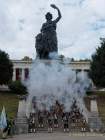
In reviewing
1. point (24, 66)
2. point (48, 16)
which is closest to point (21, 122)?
point (48, 16)

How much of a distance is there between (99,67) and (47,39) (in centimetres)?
2278

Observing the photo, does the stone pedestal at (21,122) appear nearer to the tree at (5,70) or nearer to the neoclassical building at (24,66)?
the tree at (5,70)

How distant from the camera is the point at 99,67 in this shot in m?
66.2

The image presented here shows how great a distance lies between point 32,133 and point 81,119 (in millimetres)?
5048

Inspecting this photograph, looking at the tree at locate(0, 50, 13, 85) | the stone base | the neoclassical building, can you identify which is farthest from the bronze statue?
the neoclassical building

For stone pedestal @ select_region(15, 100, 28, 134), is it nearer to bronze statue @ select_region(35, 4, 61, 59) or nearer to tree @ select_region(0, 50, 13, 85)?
bronze statue @ select_region(35, 4, 61, 59)

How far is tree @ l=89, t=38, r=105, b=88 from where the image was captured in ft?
216

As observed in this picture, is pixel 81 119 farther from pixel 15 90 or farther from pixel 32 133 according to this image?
pixel 15 90

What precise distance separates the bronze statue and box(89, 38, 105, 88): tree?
21.7 m

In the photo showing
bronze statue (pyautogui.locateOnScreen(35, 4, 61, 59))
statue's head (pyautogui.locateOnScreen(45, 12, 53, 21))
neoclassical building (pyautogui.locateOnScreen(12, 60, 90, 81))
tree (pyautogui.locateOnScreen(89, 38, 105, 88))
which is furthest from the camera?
neoclassical building (pyautogui.locateOnScreen(12, 60, 90, 81))

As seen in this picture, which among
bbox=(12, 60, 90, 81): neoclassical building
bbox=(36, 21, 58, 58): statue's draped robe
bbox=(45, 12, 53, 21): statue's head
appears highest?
bbox=(12, 60, 90, 81): neoclassical building

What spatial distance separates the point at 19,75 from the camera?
102 meters

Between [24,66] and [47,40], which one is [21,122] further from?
[24,66]

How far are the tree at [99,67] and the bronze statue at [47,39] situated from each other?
21679mm
